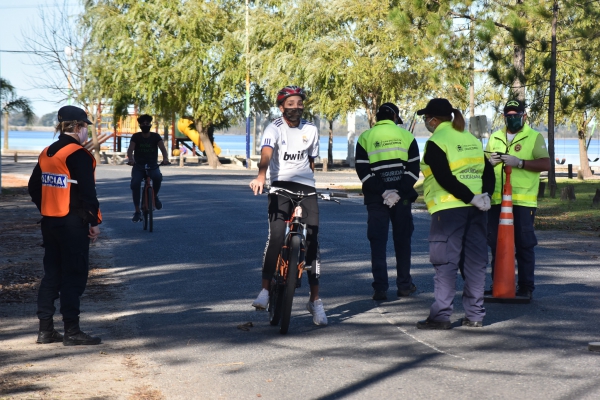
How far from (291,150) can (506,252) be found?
2456 mm

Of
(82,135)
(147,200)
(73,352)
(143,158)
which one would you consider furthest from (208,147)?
(73,352)

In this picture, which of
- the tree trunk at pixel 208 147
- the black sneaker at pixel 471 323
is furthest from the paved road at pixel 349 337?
the tree trunk at pixel 208 147

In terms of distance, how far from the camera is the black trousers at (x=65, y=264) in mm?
6930

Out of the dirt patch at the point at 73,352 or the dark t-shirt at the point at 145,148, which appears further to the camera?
the dark t-shirt at the point at 145,148

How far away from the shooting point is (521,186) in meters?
8.90

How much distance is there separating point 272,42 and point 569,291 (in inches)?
1525

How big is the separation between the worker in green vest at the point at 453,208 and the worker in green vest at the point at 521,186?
1.26m

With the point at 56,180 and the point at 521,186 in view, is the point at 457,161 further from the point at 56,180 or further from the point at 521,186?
the point at 56,180

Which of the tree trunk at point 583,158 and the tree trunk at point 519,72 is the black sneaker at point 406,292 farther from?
the tree trunk at point 583,158

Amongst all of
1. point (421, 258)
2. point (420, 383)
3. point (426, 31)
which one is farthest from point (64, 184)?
point (426, 31)

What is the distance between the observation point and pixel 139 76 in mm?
47625

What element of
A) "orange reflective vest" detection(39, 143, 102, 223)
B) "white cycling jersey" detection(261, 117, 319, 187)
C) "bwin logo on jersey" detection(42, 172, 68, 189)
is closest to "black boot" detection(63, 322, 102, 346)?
"orange reflective vest" detection(39, 143, 102, 223)

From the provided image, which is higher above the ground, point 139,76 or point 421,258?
point 139,76

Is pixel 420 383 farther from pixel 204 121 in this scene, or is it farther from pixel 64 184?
pixel 204 121
